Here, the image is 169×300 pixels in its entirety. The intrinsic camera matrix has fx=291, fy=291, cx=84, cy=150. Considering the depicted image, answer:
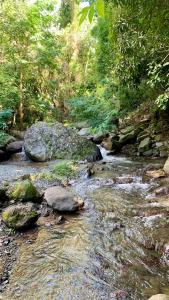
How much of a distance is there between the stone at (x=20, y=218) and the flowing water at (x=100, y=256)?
0.67ft

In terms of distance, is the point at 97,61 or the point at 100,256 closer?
the point at 100,256

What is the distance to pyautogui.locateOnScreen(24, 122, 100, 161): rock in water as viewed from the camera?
8.99 m

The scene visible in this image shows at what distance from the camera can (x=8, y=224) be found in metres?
4.12

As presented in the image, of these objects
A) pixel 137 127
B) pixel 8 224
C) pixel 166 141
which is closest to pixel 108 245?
pixel 8 224

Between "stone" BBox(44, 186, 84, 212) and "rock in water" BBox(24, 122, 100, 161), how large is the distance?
389cm

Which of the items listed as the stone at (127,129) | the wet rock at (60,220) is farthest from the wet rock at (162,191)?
the stone at (127,129)

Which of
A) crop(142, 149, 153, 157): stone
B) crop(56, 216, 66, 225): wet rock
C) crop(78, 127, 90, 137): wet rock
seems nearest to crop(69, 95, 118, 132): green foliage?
crop(78, 127, 90, 137): wet rock

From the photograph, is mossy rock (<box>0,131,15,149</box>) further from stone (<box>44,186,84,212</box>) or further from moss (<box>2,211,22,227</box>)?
moss (<box>2,211,22,227</box>)

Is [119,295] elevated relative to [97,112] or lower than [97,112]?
lower

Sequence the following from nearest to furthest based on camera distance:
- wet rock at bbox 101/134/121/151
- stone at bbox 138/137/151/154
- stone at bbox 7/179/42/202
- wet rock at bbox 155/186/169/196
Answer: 1. stone at bbox 7/179/42/202
2. wet rock at bbox 155/186/169/196
3. stone at bbox 138/137/151/154
4. wet rock at bbox 101/134/121/151

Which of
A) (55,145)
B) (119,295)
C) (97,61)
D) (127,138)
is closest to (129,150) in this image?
(127,138)

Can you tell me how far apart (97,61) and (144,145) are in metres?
4.93

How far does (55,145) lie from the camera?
9.20 metres

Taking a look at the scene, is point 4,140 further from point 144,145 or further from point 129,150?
point 144,145
